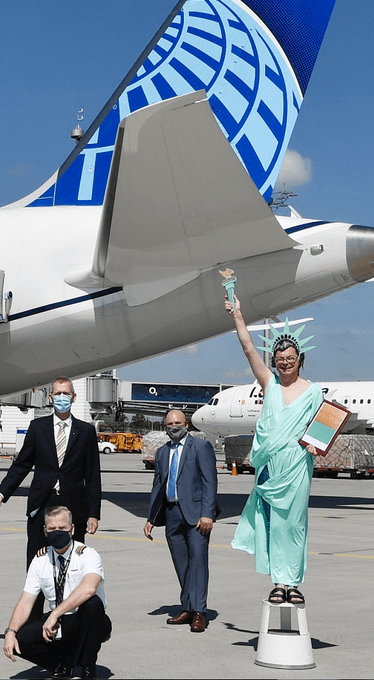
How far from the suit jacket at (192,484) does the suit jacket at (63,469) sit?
89 cm

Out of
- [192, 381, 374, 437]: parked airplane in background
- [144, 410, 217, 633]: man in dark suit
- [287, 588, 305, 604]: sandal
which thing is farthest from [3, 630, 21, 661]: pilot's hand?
[192, 381, 374, 437]: parked airplane in background

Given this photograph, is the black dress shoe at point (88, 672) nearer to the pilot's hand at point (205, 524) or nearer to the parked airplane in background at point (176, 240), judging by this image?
the pilot's hand at point (205, 524)

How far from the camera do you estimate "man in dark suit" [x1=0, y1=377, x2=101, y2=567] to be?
7.11m

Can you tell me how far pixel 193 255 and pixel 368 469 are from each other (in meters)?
21.1

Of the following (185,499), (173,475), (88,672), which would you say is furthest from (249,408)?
(88,672)

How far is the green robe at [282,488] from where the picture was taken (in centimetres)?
616

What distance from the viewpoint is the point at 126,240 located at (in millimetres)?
13727

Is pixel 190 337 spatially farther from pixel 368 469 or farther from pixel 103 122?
pixel 368 469

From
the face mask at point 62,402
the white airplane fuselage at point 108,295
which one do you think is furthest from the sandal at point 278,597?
the white airplane fuselage at point 108,295

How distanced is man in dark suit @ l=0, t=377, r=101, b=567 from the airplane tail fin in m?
9.42

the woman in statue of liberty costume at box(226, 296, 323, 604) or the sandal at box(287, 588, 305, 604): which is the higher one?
the woman in statue of liberty costume at box(226, 296, 323, 604)

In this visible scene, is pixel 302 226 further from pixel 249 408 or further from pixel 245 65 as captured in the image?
pixel 249 408

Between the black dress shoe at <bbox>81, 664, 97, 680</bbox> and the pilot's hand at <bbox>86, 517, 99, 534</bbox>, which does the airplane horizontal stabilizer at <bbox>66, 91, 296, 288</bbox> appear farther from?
the black dress shoe at <bbox>81, 664, 97, 680</bbox>

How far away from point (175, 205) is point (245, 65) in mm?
4679
